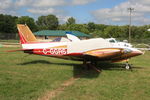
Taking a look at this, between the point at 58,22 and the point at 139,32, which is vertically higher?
the point at 58,22

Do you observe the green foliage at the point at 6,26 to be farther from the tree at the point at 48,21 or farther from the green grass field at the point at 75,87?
the green grass field at the point at 75,87

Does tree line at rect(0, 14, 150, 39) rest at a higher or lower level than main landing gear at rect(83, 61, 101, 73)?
higher

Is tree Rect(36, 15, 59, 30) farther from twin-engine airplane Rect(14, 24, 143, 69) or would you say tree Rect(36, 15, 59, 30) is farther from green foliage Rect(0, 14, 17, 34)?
twin-engine airplane Rect(14, 24, 143, 69)

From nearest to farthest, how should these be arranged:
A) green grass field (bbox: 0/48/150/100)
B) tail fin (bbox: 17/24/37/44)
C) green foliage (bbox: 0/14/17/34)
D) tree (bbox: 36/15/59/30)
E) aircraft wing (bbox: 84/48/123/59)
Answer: green grass field (bbox: 0/48/150/100) → aircraft wing (bbox: 84/48/123/59) → tail fin (bbox: 17/24/37/44) → green foliage (bbox: 0/14/17/34) → tree (bbox: 36/15/59/30)

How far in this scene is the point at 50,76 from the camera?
29.6ft

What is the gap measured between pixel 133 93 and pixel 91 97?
1542 millimetres

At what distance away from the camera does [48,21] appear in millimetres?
120438

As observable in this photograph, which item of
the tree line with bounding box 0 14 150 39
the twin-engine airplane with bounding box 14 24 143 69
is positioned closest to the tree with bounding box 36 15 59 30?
the tree line with bounding box 0 14 150 39

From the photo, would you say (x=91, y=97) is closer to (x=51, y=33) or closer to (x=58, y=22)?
(x=51, y=33)

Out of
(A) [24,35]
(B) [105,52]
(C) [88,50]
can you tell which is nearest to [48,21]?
(A) [24,35]

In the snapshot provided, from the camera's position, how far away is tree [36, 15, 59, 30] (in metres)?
115

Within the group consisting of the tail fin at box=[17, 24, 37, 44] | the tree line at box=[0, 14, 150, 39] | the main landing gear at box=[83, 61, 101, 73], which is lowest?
the main landing gear at box=[83, 61, 101, 73]

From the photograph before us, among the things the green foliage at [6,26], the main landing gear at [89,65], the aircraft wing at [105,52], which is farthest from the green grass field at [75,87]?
the green foliage at [6,26]

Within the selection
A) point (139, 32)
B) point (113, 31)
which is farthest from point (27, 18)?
point (139, 32)
